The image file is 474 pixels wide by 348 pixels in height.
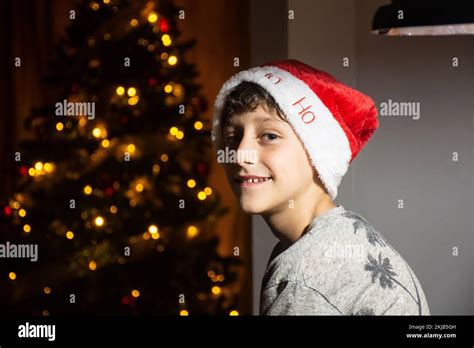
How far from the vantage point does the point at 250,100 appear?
165 cm

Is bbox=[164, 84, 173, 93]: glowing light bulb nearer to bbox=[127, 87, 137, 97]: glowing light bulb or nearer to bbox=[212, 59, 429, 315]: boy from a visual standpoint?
bbox=[127, 87, 137, 97]: glowing light bulb

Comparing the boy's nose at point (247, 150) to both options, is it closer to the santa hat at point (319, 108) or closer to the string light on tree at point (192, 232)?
the santa hat at point (319, 108)

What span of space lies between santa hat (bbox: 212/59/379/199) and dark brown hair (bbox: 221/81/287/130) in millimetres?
14

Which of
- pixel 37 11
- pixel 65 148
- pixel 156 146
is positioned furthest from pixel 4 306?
pixel 37 11

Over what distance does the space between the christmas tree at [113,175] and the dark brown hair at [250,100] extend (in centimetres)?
105

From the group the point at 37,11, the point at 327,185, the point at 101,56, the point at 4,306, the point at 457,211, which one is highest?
the point at 37,11

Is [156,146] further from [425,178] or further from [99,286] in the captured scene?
[425,178]

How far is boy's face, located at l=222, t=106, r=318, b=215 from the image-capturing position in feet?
5.42

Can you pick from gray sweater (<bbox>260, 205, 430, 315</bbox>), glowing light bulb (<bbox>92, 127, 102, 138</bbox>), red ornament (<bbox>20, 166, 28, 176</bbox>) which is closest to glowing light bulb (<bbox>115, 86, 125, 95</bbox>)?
glowing light bulb (<bbox>92, 127, 102, 138</bbox>)

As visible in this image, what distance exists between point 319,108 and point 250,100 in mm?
143

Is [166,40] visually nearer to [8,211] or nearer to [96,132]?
[96,132]

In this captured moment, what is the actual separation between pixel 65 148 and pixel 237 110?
1.16 meters

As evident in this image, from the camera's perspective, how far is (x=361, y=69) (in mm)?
2490

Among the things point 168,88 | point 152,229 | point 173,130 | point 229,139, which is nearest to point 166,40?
point 168,88
